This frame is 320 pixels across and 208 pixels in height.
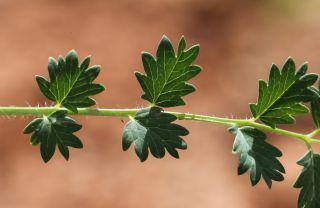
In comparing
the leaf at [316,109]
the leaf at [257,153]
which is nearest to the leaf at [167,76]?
the leaf at [257,153]

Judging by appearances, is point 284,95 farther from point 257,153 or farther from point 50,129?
point 50,129

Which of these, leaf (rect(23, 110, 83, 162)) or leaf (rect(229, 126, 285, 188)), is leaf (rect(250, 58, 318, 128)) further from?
leaf (rect(23, 110, 83, 162))

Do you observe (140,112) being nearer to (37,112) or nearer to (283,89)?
(37,112)

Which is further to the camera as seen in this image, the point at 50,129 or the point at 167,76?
the point at 167,76

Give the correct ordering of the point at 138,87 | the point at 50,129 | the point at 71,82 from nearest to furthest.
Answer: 1. the point at 50,129
2. the point at 71,82
3. the point at 138,87

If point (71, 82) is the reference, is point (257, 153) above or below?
below

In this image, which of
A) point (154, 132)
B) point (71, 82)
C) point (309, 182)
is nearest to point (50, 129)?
point (71, 82)

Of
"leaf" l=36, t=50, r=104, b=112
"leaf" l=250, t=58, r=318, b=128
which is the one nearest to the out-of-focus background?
"leaf" l=36, t=50, r=104, b=112
